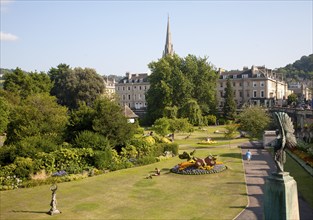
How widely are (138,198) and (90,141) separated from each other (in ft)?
36.2

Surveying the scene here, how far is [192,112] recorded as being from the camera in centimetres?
6769

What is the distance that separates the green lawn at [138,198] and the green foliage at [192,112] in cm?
4001

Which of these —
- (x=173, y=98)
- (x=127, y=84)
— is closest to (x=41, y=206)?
(x=173, y=98)

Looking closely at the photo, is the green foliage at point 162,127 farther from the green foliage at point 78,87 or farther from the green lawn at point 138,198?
the green foliage at point 78,87

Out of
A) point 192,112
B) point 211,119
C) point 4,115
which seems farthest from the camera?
point 211,119

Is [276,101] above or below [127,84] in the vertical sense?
below

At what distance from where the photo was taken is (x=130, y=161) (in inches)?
1243

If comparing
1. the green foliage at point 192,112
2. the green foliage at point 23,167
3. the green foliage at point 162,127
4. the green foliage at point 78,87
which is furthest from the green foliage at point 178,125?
the green foliage at point 78,87

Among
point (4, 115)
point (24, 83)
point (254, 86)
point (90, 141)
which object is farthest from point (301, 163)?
point (254, 86)

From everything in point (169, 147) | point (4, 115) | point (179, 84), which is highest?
point (179, 84)

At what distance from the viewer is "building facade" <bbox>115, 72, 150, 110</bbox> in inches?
4572

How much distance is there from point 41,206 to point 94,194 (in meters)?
3.52

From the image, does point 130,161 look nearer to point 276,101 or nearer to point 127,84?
point 276,101

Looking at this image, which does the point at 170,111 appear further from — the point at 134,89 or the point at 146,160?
the point at 134,89
